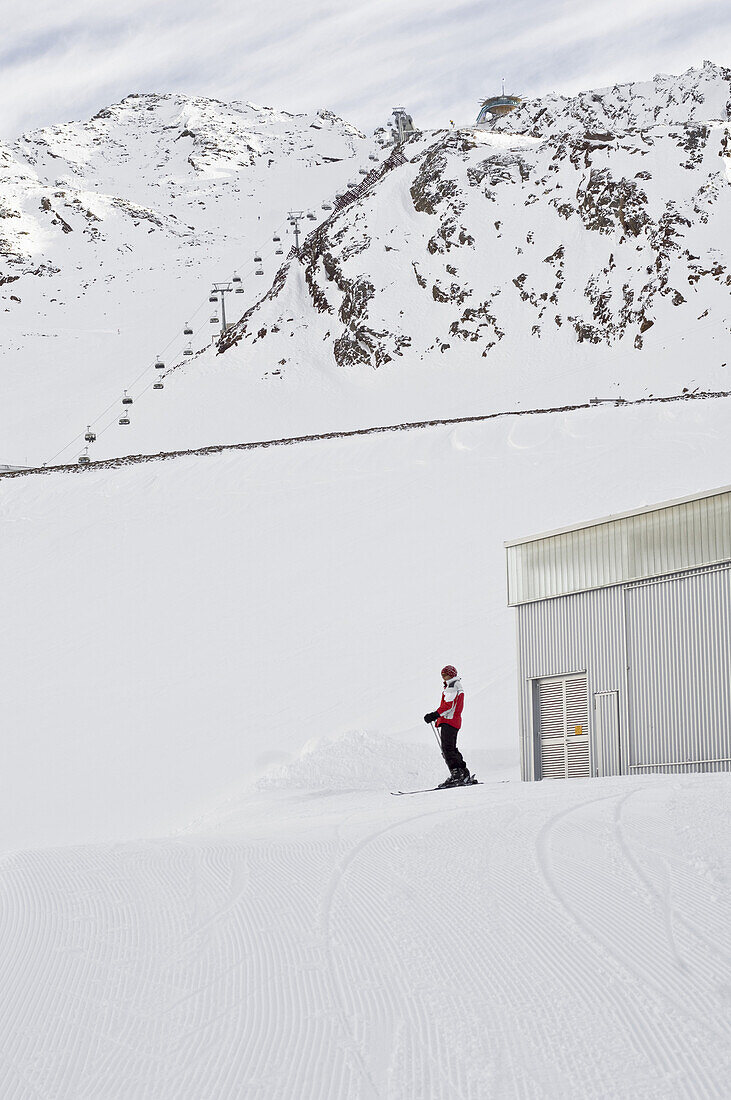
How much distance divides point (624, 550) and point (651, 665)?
1.56 metres

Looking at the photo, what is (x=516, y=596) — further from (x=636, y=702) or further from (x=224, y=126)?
(x=224, y=126)

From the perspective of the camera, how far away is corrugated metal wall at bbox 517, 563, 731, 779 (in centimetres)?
1412

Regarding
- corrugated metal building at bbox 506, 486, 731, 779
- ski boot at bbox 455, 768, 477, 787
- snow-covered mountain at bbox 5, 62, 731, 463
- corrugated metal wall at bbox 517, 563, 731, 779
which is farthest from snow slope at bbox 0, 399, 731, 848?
snow-covered mountain at bbox 5, 62, 731, 463

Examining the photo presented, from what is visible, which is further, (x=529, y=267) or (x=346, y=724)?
(x=529, y=267)

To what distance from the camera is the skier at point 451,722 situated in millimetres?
13250

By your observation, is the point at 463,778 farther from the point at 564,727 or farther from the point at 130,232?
the point at 130,232

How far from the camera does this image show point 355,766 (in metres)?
18.2

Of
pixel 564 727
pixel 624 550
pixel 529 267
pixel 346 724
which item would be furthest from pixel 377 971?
pixel 529 267

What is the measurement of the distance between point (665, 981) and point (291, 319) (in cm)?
6337

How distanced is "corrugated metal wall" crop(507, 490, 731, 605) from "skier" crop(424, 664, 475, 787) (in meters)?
3.30

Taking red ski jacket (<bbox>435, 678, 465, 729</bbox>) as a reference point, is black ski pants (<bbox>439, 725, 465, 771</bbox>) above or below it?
below

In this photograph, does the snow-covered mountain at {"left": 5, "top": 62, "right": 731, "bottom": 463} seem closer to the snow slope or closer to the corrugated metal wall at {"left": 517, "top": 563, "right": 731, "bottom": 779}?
the snow slope

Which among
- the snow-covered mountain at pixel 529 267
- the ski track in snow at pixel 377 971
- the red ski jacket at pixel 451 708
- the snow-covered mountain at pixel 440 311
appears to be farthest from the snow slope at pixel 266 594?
the snow-covered mountain at pixel 529 267

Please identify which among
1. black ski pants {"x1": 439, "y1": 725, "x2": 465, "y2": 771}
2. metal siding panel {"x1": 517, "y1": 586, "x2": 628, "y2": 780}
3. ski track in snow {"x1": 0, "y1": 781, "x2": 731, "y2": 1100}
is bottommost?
ski track in snow {"x1": 0, "y1": 781, "x2": 731, "y2": 1100}
